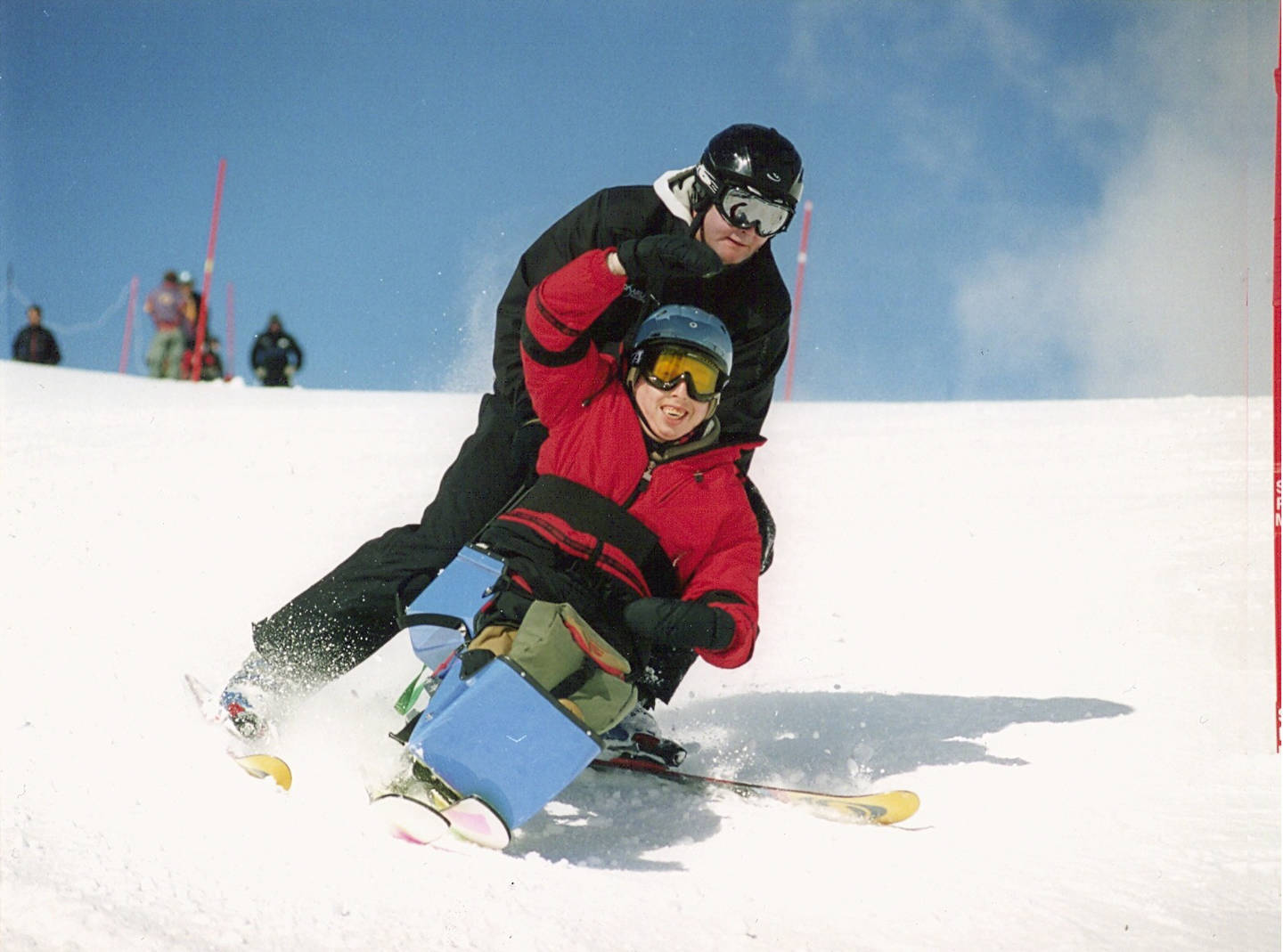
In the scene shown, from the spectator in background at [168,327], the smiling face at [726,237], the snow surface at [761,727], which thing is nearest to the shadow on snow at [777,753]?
the snow surface at [761,727]

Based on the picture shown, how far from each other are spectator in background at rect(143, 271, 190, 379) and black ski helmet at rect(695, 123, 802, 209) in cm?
893

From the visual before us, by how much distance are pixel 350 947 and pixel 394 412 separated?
6.81 m

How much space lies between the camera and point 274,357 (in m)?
12.5

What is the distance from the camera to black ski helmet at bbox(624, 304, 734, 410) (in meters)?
2.80

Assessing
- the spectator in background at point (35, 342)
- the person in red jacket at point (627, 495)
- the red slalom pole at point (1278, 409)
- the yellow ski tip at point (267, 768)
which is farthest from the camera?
the spectator in background at point (35, 342)

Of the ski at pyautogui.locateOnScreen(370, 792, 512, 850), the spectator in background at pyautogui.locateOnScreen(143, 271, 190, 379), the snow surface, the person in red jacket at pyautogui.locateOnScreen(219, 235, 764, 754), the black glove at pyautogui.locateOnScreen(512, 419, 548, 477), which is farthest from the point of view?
the spectator in background at pyautogui.locateOnScreen(143, 271, 190, 379)

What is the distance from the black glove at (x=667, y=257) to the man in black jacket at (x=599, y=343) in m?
0.24

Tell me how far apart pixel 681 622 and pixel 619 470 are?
1.38 feet

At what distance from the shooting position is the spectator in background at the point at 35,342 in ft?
38.0

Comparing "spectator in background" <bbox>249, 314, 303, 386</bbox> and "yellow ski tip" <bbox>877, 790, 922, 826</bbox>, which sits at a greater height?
"spectator in background" <bbox>249, 314, 303, 386</bbox>

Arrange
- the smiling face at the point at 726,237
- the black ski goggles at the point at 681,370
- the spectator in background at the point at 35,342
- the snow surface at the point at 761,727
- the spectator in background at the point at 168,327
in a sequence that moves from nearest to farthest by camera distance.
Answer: the snow surface at the point at 761,727, the black ski goggles at the point at 681,370, the smiling face at the point at 726,237, the spectator in background at the point at 168,327, the spectator in background at the point at 35,342

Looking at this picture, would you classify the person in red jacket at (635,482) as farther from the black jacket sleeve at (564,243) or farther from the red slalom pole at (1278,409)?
the red slalom pole at (1278,409)

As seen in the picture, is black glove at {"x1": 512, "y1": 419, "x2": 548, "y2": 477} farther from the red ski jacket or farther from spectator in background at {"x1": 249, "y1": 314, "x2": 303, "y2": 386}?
spectator in background at {"x1": 249, "y1": 314, "x2": 303, "y2": 386}

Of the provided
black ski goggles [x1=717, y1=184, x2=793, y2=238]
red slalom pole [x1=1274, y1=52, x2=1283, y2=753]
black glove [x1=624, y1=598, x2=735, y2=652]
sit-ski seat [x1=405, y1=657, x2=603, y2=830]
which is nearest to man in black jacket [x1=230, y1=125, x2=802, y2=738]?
black ski goggles [x1=717, y1=184, x2=793, y2=238]
